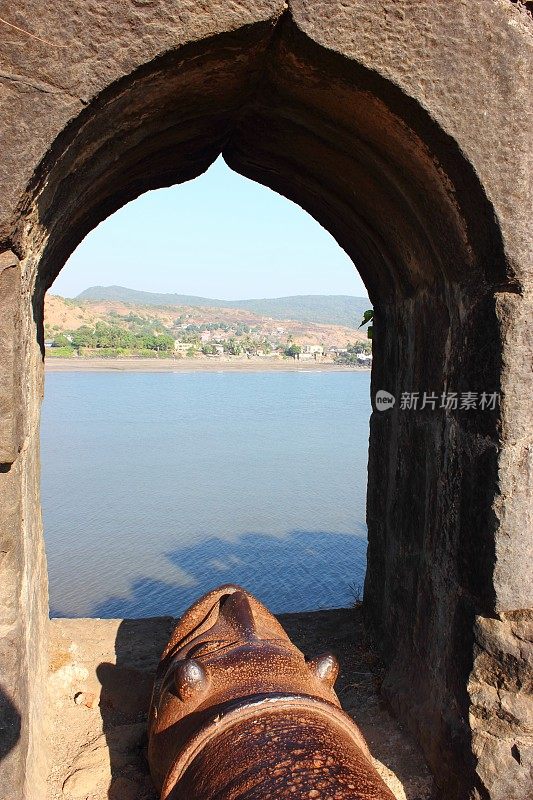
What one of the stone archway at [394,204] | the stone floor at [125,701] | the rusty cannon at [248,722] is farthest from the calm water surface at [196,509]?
the rusty cannon at [248,722]

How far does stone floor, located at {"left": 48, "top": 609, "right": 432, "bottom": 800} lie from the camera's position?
256 centimetres

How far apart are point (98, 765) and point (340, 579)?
3091mm

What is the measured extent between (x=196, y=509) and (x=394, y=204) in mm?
4550

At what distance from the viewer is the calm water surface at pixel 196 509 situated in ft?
17.0

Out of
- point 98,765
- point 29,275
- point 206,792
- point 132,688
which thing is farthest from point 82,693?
point 29,275

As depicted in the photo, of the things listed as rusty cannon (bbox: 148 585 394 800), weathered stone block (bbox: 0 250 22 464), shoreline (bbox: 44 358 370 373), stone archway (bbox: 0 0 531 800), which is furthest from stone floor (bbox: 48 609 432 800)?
shoreline (bbox: 44 358 370 373)

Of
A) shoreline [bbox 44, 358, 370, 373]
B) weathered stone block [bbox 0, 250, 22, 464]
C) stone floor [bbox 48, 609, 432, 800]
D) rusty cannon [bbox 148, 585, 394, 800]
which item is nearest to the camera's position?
rusty cannon [bbox 148, 585, 394, 800]

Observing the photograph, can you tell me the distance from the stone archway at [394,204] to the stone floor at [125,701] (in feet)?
0.50

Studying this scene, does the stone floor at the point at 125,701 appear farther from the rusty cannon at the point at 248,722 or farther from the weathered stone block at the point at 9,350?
the weathered stone block at the point at 9,350

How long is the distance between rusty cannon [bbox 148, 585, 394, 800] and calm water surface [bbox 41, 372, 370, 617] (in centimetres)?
251

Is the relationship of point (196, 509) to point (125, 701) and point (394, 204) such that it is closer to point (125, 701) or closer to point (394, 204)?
point (125, 701)

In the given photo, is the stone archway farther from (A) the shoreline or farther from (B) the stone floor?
(A) the shoreline

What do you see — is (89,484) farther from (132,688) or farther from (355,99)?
(355,99)

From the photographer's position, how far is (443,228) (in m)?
2.49
